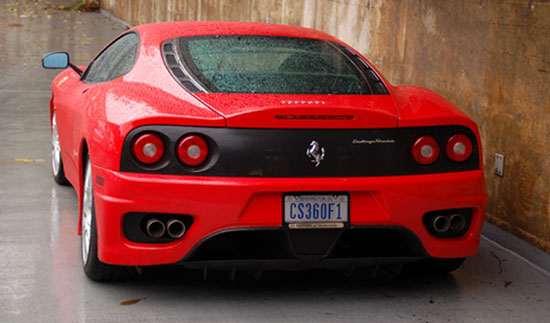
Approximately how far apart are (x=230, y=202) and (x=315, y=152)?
0.45 metres

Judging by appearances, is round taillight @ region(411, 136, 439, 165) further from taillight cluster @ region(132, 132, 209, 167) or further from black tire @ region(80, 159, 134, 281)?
black tire @ region(80, 159, 134, 281)

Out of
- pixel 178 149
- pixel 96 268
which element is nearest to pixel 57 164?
pixel 96 268

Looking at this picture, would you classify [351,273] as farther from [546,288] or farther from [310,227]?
[546,288]

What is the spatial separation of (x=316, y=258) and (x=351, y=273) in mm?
460

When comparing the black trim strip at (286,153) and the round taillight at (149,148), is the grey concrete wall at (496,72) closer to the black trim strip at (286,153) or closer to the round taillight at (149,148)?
the black trim strip at (286,153)

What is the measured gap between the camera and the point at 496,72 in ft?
19.3

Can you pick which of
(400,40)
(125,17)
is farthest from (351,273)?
(125,17)

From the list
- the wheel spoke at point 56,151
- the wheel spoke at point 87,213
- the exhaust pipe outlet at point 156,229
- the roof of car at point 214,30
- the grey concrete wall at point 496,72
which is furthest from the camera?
the wheel spoke at point 56,151

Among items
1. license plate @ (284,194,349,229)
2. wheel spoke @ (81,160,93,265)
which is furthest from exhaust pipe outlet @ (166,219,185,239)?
wheel spoke @ (81,160,93,265)

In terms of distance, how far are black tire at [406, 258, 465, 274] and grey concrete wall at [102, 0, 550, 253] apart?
728 millimetres

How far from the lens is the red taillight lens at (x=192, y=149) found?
4043 millimetres

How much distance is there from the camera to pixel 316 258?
4.20 metres

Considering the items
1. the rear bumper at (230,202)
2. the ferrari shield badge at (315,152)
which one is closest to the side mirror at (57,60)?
the rear bumper at (230,202)

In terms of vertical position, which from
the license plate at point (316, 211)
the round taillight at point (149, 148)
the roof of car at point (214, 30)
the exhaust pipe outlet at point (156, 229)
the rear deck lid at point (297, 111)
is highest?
the roof of car at point (214, 30)
